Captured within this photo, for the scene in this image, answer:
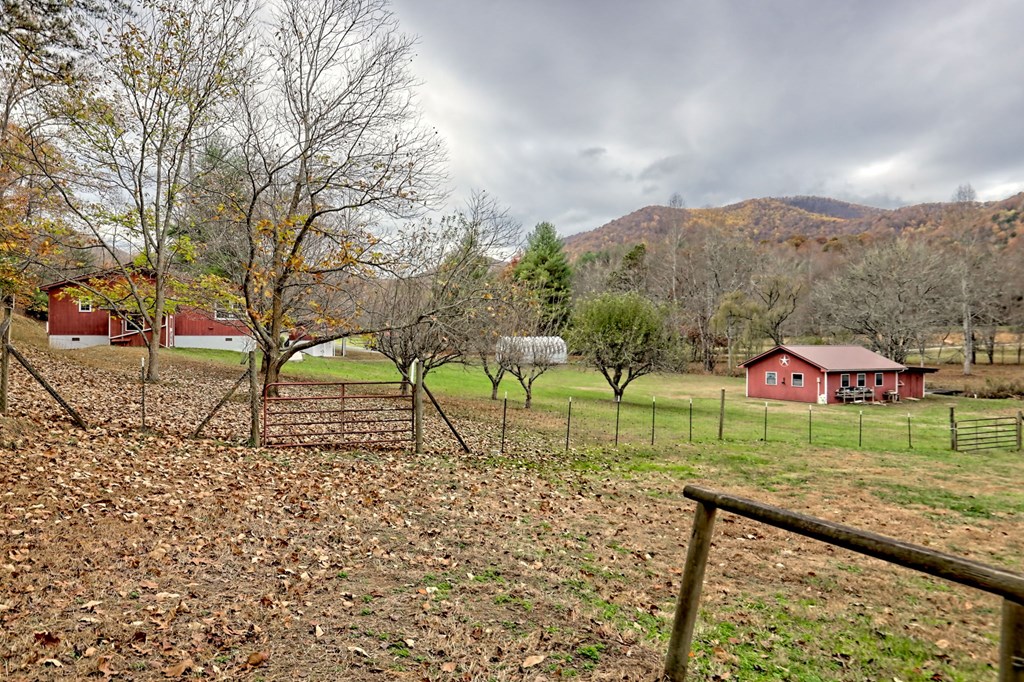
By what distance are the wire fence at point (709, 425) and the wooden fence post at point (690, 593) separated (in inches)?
404

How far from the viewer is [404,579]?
5266 mm

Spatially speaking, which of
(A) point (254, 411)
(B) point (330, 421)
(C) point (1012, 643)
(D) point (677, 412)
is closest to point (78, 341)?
(A) point (254, 411)

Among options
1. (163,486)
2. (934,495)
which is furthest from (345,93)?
(934,495)

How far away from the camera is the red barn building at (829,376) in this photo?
34250 millimetres

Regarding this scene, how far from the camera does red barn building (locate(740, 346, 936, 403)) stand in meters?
34.2

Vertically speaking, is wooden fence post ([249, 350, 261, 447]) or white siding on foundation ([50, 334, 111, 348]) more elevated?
white siding on foundation ([50, 334, 111, 348])

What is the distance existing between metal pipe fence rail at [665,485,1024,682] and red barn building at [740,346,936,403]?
3504cm

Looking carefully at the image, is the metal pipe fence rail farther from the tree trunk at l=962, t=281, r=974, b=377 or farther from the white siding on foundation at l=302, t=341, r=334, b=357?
the tree trunk at l=962, t=281, r=974, b=377

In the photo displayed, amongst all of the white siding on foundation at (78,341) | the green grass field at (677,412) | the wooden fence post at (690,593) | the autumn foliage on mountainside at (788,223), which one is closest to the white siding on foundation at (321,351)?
the green grass field at (677,412)

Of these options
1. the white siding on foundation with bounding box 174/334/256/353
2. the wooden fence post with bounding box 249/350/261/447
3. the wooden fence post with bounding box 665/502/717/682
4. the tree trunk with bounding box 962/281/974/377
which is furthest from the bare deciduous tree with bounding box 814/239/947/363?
the wooden fence post with bounding box 665/502/717/682

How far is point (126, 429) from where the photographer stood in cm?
1048

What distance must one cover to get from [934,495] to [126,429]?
1602 cm

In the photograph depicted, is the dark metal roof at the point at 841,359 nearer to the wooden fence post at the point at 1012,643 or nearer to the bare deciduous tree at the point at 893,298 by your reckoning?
the bare deciduous tree at the point at 893,298

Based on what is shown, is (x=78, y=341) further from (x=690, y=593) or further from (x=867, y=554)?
(x=867, y=554)
